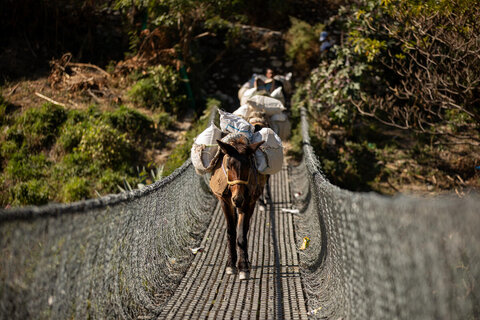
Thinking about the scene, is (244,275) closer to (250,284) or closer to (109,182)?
(250,284)

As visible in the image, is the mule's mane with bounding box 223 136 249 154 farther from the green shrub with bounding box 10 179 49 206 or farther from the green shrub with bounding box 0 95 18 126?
the green shrub with bounding box 0 95 18 126

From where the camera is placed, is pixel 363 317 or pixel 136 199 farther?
pixel 136 199

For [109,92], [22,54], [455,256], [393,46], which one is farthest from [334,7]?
[455,256]

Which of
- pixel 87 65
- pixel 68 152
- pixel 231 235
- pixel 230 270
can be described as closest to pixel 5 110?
pixel 68 152

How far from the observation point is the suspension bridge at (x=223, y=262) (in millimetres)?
1558

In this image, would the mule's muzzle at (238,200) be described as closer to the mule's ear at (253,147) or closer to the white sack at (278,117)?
the mule's ear at (253,147)

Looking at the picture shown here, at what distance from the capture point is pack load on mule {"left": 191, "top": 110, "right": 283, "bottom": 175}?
11.6 ft

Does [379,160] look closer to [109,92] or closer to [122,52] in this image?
[109,92]

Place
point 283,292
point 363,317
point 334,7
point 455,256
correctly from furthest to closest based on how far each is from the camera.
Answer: point 334,7
point 283,292
point 363,317
point 455,256

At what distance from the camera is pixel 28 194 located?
578cm

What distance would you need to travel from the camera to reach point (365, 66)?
8383 millimetres

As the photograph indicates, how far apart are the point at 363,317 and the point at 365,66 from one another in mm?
7331

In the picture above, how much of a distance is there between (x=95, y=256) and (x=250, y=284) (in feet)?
4.82

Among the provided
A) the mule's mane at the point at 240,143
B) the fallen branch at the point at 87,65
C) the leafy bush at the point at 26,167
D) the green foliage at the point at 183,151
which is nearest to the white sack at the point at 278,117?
the green foliage at the point at 183,151
